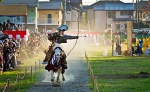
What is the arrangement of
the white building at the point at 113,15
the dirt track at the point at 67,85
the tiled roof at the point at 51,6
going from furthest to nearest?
the white building at the point at 113,15 → the tiled roof at the point at 51,6 → the dirt track at the point at 67,85

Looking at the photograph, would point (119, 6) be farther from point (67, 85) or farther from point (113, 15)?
point (67, 85)

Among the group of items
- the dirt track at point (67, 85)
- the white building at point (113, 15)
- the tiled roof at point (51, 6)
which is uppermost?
the tiled roof at point (51, 6)

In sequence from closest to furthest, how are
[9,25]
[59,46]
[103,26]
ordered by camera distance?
[59,46] < [9,25] < [103,26]

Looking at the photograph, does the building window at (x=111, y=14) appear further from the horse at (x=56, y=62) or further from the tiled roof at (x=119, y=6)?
the horse at (x=56, y=62)

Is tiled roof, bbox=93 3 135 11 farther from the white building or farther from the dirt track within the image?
the dirt track

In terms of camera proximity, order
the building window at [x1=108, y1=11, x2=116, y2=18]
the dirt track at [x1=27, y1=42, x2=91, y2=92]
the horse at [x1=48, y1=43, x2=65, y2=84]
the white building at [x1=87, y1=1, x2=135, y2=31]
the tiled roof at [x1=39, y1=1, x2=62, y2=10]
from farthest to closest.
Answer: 1. the building window at [x1=108, y1=11, x2=116, y2=18]
2. the white building at [x1=87, y1=1, x2=135, y2=31]
3. the tiled roof at [x1=39, y1=1, x2=62, y2=10]
4. the horse at [x1=48, y1=43, x2=65, y2=84]
5. the dirt track at [x1=27, y1=42, x2=91, y2=92]

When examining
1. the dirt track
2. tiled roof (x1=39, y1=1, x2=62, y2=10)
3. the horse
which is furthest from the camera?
tiled roof (x1=39, y1=1, x2=62, y2=10)

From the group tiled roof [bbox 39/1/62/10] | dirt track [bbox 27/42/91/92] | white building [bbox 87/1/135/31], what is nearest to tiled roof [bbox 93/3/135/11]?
white building [bbox 87/1/135/31]

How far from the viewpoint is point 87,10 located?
131500 millimetres

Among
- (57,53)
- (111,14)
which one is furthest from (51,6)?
(57,53)

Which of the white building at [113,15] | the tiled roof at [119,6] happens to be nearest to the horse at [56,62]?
the white building at [113,15]

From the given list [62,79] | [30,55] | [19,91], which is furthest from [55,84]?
[30,55]

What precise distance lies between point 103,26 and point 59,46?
331ft

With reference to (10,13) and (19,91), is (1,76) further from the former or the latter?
(10,13)
